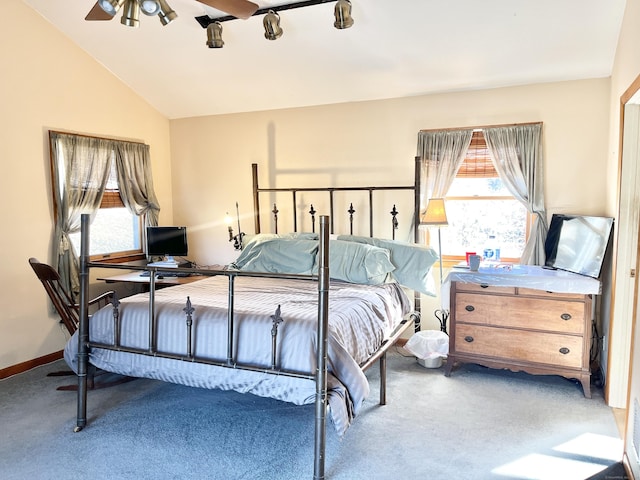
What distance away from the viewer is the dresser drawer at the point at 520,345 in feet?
10.8

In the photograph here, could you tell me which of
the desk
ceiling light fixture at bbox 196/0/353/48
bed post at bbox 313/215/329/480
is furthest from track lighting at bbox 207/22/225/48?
bed post at bbox 313/215/329/480

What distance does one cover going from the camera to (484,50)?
3455 millimetres

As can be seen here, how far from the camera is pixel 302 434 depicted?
8.99ft

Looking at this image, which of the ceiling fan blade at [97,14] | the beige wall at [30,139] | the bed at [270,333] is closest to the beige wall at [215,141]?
the beige wall at [30,139]

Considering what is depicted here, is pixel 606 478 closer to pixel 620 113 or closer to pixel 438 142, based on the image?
pixel 620 113

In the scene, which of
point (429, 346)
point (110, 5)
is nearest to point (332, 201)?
point (429, 346)

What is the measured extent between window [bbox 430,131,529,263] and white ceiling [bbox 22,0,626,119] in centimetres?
66

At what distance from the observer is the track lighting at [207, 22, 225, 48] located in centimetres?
345

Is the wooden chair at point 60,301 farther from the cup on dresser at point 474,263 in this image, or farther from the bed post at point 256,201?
the cup on dresser at point 474,263

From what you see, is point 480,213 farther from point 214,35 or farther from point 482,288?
point 214,35

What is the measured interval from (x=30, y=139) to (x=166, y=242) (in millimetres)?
1442

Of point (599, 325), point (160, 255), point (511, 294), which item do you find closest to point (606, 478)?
point (511, 294)

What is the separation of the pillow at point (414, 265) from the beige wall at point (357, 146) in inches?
24.6

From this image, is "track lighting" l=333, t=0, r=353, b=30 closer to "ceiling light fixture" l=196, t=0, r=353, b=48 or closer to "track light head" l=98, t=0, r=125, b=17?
"ceiling light fixture" l=196, t=0, r=353, b=48
